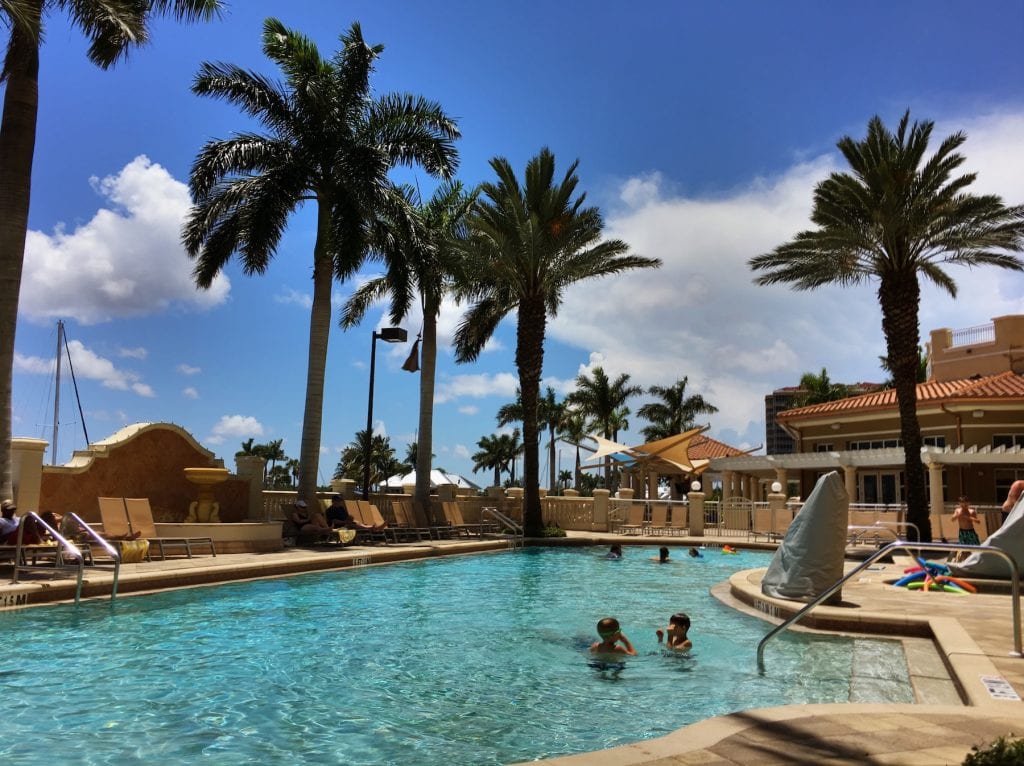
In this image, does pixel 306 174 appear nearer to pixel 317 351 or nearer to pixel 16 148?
pixel 317 351

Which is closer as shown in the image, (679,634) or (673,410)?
(679,634)

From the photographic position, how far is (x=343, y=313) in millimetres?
28766

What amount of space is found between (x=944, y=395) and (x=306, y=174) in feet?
78.2

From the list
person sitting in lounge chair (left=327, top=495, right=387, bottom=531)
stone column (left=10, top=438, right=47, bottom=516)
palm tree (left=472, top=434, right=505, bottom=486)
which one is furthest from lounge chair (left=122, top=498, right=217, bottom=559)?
palm tree (left=472, top=434, right=505, bottom=486)

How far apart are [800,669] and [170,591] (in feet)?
27.9

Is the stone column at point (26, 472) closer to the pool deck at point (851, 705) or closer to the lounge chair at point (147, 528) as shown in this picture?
the lounge chair at point (147, 528)

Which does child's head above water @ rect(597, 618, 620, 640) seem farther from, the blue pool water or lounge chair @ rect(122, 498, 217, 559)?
lounge chair @ rect(122, 498, 217, 559)

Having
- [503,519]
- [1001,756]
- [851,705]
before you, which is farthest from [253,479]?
[1001,756]

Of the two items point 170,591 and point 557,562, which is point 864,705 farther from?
point 557,562

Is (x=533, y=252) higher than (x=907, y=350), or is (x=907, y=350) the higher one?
(x=533, y=252)

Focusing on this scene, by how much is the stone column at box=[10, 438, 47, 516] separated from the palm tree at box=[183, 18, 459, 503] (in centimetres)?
644

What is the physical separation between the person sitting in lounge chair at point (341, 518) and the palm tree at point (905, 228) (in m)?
13.5

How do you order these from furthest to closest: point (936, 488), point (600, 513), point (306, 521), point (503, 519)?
1. point (600, 513)
2. point (936, 488)
3. point (503, 519)
4. point (306, 521)

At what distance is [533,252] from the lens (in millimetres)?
23422
